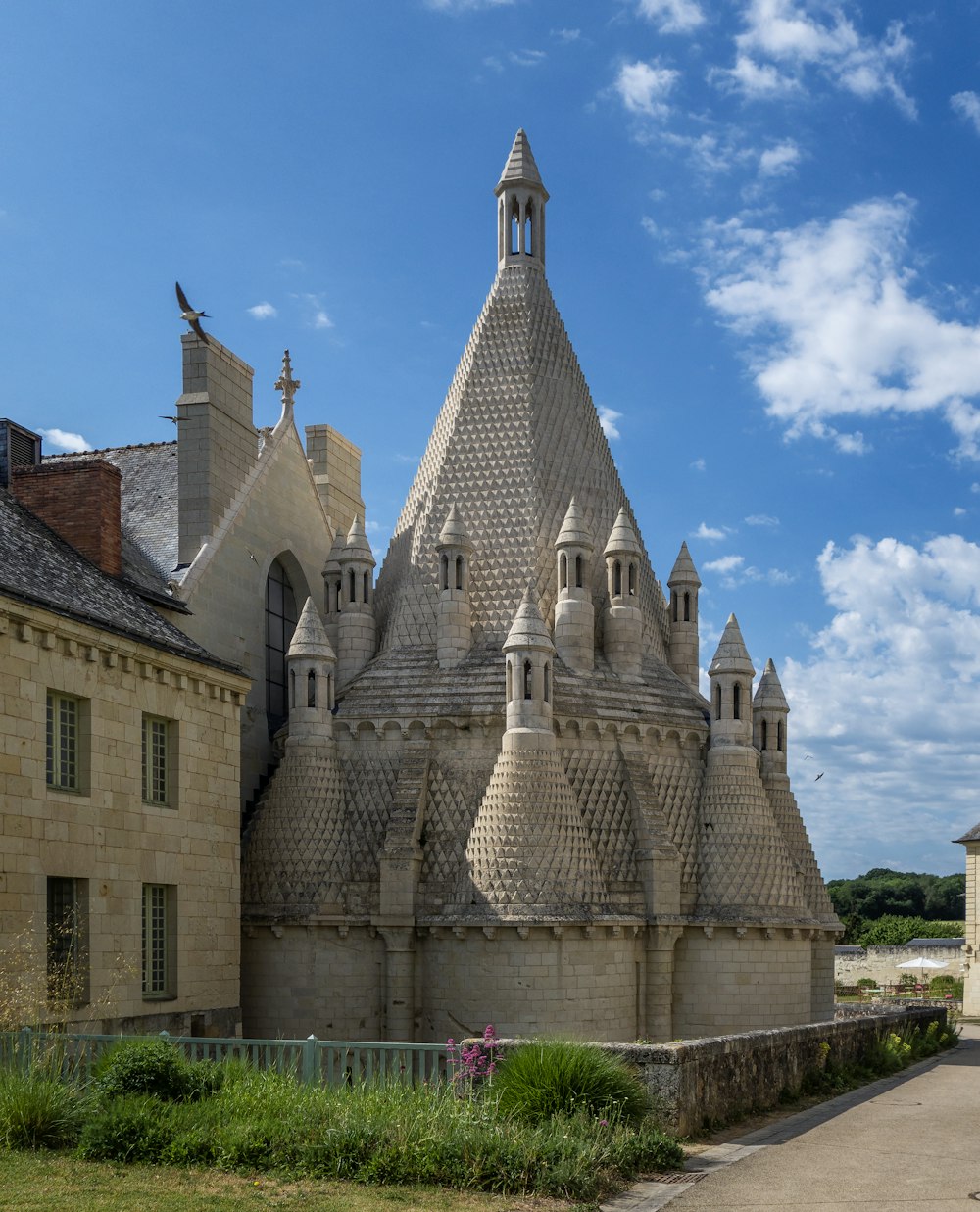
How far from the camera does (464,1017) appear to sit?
26812 millimetres

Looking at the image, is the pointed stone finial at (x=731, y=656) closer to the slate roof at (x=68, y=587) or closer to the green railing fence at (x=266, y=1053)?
the slate roof at (x=68, y=587)

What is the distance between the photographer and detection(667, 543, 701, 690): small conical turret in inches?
1314

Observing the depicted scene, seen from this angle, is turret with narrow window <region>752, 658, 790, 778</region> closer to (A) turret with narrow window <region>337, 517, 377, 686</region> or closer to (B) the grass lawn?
(A) turret with narrow window <region>337, 517, 377, 686</region>

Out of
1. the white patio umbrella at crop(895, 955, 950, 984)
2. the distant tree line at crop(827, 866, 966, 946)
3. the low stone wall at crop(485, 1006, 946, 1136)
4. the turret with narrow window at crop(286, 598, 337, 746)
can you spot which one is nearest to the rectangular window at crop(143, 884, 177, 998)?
the turret with narrow window at crop(286, 598, 337, 746)

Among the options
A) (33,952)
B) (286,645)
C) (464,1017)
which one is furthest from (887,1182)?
(286,645)

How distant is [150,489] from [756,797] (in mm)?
14598

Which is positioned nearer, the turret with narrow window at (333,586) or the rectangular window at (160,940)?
the rectangular window at (160,940)

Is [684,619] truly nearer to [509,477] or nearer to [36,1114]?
[509,477]

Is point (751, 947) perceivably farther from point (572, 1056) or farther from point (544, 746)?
point (572, 1056)

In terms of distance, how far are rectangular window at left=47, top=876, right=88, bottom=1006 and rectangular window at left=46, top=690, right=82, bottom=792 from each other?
1372 mm

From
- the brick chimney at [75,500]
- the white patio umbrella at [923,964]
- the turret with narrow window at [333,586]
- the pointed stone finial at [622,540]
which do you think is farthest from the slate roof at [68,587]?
the white patio umbrella at [923,964]

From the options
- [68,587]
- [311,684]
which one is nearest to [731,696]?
[311,684]

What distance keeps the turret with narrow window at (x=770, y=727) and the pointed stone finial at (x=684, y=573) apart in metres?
2.91

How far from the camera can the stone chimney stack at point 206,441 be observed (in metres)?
31.0
